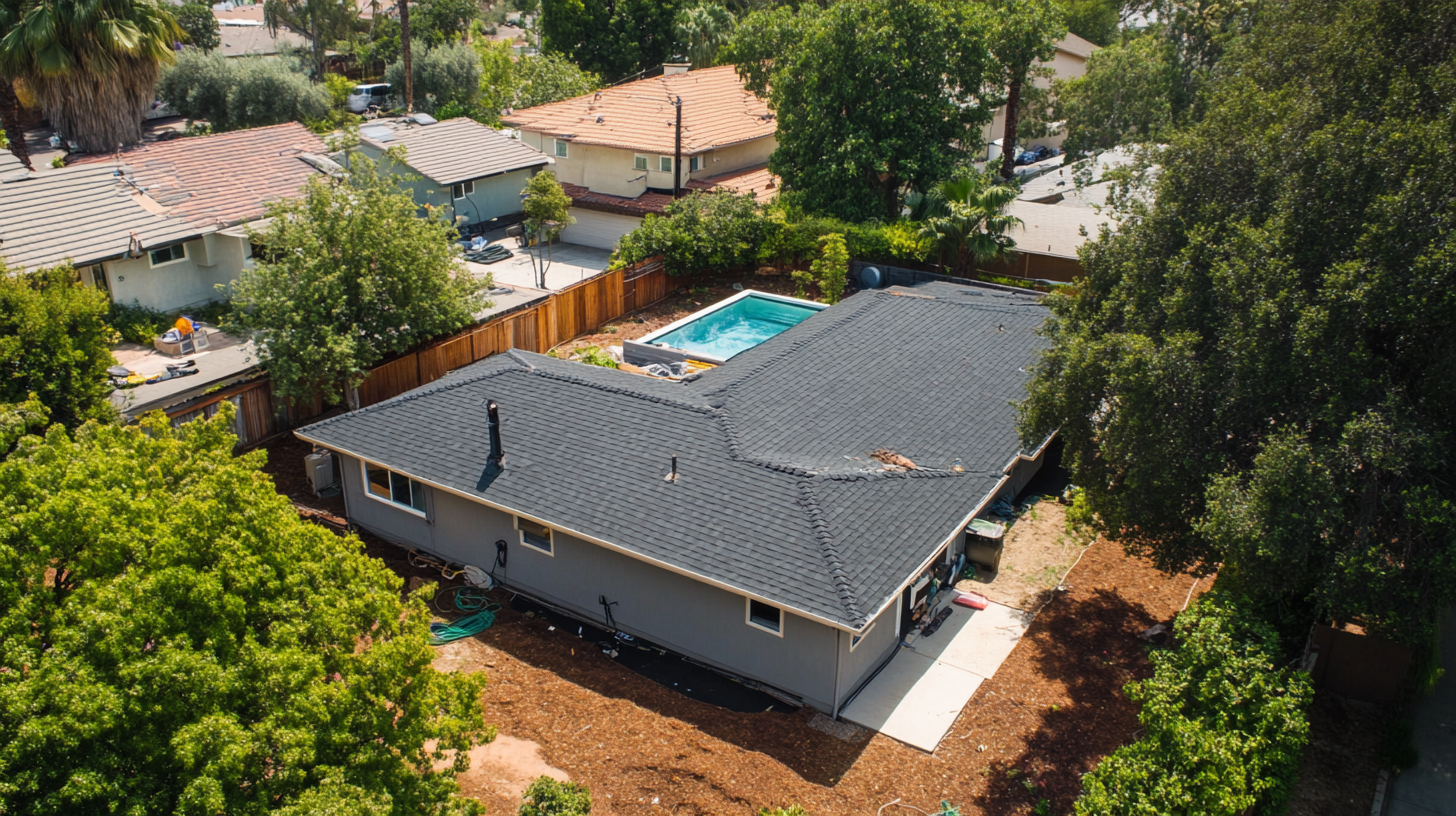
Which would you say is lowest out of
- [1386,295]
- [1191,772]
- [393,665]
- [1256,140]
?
[1191,772]

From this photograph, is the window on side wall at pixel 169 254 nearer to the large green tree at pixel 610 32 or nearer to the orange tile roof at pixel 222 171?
the orange tile roof at pixel 222 171

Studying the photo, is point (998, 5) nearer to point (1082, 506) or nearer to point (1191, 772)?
point (1082, 506)

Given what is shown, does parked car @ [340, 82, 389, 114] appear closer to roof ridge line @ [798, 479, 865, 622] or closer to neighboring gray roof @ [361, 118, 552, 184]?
neighboring gray roof @ [361, 118, 552, 184]

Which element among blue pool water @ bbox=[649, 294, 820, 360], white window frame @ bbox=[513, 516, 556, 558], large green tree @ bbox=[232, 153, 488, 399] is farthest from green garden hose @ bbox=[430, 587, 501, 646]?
blue pool water @ bbox=[649, 294, 820, 360]

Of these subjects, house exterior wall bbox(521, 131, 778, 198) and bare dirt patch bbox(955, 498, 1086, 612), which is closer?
bare dirt patch bbox(955, 498, 1086, 612)

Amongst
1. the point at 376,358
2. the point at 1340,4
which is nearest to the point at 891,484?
the point at 1340,4

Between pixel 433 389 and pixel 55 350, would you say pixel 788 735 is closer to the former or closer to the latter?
pixel 433 389
